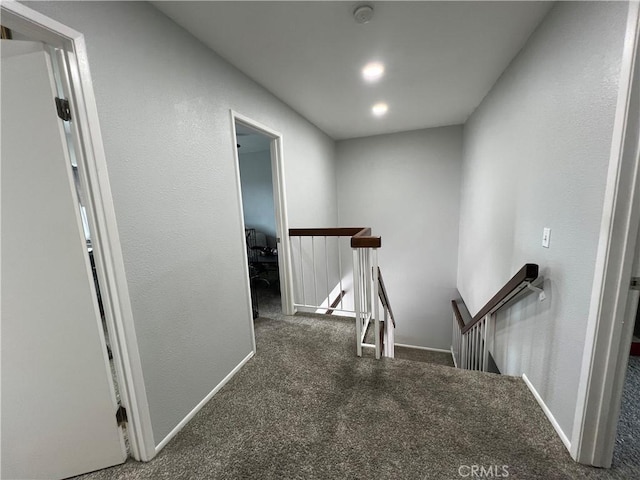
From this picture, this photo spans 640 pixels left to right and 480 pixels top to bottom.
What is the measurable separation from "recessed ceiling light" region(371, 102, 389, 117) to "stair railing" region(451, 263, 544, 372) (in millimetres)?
2197

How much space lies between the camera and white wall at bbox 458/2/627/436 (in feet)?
3.61

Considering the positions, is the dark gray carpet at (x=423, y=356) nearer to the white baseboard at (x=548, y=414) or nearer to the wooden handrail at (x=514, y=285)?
the wooden handrail at (x=514, y=285)

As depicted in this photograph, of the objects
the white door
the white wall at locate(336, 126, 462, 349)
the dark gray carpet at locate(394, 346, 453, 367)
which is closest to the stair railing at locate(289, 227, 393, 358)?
the white wall at locate(336, 126, 462, 349)

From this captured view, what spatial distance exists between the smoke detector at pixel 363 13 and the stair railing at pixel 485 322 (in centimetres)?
174

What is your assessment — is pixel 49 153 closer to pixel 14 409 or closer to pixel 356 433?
pixel 14 409

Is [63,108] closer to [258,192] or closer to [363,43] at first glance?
[363,43]

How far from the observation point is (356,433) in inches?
54.2

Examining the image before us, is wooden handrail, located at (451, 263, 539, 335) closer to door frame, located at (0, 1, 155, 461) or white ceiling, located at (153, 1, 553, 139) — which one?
white ceiling, located at (153, 1, 553, 139)

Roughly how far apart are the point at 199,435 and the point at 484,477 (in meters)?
1.51

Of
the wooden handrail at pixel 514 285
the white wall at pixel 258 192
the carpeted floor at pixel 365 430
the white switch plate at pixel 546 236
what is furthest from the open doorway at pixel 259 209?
the white switch plate at pixel 546 236

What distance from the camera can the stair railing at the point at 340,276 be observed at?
188 cm

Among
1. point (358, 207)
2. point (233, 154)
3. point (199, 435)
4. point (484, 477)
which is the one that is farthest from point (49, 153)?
point (358, 207)

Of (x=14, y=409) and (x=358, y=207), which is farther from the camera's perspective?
(x=358, y=207)

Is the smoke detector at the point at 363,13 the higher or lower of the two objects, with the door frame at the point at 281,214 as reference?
higher
